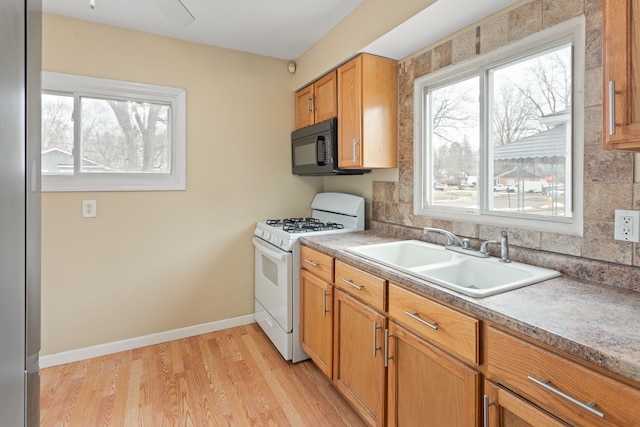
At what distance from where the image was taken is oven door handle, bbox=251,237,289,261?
230cm

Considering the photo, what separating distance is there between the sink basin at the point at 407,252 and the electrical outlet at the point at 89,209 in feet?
6.19

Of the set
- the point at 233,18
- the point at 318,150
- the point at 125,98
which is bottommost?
the point at 318,150

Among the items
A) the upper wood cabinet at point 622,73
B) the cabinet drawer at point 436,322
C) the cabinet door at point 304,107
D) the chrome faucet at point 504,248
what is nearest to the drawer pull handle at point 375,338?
the cabinet drawer at point 436,322

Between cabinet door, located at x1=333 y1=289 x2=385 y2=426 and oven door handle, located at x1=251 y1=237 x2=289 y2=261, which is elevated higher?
oven door handle, located at x1=251 y1=237 x2=289 y2=261

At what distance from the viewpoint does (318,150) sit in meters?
2.62

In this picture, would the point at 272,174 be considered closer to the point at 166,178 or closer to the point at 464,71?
the point at 166,178

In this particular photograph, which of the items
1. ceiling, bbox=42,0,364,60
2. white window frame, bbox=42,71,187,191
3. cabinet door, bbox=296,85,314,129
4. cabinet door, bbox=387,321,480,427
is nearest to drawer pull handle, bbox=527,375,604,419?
cabinet door, bbox=387,321,480,427

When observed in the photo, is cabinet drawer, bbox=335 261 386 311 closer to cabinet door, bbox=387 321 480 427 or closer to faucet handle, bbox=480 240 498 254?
cabinet door, bbox=387 321 480 427

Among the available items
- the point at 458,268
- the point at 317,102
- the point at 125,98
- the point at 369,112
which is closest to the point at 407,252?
the point at 458,268

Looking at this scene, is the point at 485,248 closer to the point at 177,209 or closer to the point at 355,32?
the point at 355,32

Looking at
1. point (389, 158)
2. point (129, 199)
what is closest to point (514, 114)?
point (389, 158)

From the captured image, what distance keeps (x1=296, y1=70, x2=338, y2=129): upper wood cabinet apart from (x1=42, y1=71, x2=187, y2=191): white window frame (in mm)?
990

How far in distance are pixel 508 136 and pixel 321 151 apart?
51.5 inches

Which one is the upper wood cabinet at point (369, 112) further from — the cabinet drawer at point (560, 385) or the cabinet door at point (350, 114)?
the cabinet drawer at point (560, 385)
